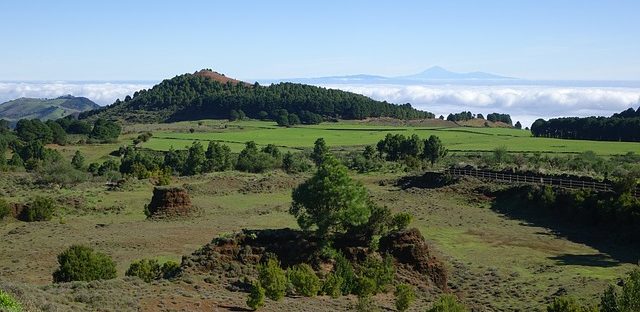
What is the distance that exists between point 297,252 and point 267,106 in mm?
142747

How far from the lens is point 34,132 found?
114m

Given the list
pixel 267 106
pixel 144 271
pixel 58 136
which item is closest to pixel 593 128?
pixel 267 106

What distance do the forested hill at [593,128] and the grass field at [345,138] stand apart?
644 cm

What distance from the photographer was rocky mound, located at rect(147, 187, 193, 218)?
49906mm

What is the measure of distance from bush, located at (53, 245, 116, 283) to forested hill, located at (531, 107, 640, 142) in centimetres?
9771

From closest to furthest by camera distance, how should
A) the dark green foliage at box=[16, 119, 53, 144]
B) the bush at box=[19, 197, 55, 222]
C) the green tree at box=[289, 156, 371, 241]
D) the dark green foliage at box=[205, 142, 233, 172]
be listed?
the green tree at box=[289, 156, 371, 241] → the bush at box=[19, 197, 55, 222] → the dark green foliage at box=[205, 142, 233, 172] → the dark green foliage at box=[16, 119, 53, 144]

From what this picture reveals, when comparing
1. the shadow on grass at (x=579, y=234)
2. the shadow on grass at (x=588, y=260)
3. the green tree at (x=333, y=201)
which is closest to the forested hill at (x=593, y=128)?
the shadow on grass at (x=579, y=234)

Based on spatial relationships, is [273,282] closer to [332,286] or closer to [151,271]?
[332,286]

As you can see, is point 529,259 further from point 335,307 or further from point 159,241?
point 159,241

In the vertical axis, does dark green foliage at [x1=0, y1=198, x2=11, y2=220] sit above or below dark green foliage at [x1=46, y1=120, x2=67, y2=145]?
below

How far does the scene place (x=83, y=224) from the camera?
4709 cm

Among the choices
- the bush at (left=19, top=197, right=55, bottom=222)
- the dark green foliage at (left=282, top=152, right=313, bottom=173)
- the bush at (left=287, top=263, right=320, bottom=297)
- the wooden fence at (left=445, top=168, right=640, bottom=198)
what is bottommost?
the bush at (left=19, top=197, right=55, bottom=222)

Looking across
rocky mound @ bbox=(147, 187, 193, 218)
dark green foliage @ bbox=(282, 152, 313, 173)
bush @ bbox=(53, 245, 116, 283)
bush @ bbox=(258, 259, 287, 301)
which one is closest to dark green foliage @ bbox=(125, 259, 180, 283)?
bush @ bbox=(53, 245, 116, 283)

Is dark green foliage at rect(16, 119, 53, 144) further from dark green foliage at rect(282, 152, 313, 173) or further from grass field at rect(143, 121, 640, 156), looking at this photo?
dark green foliage at rect(282, 152, 313, 173)
